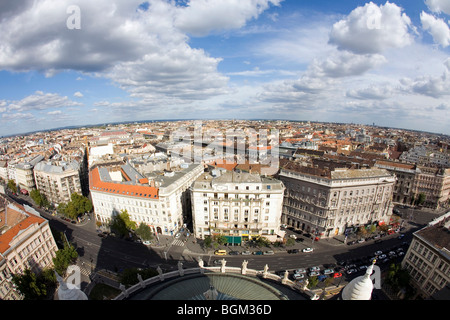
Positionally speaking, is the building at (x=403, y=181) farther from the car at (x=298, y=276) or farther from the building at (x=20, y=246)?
the building at (x=20, y=246)

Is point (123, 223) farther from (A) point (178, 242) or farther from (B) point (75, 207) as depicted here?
(B) point (75, 207)

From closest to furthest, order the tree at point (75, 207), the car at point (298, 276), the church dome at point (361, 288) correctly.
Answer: the church dome at point (361, 288), the car at point (298, 276), the tree at point (75, 207)

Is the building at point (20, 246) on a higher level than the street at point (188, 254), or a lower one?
higher

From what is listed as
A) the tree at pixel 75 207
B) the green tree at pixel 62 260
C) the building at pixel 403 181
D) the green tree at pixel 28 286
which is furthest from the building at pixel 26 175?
the building at pixel 403 181

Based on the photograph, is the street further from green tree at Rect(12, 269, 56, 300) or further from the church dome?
the church dome

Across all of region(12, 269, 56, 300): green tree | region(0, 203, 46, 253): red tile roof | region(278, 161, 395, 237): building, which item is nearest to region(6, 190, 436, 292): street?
region(278, 161, 395, 237): building
